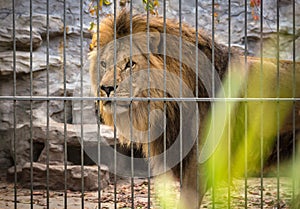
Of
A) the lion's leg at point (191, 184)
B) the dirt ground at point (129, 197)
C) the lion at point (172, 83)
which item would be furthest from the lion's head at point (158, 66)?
the dirt ground at point (129, 197)

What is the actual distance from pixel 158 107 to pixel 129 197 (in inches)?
64.0

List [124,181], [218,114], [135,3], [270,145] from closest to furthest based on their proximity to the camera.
A: [218,114]
[270,145]
[124,181]
[135,3]

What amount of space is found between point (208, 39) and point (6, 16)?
120 inches

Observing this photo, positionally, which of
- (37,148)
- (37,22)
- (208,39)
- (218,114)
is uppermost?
(37,22)

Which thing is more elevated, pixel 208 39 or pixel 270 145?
pixel 208 39

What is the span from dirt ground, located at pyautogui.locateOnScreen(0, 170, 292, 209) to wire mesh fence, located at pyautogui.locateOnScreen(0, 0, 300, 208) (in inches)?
0.7

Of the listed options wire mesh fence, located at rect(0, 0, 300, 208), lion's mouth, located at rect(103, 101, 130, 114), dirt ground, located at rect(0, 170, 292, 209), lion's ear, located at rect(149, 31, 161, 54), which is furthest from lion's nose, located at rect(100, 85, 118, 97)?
dirt ground, located at rect(0, 170, 292, 209)

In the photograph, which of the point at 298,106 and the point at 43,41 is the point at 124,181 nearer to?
the point at 43,41

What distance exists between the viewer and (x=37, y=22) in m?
5.58

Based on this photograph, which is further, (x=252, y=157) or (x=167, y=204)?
(x=167, y=204)

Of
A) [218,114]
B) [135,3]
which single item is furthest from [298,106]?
[135,3]

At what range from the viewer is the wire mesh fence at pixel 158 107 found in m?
2.61

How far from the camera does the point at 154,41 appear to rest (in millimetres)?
3049

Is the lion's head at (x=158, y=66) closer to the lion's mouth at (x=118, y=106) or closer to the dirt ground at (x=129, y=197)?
the lion's mouth at (x=118, y=106)
